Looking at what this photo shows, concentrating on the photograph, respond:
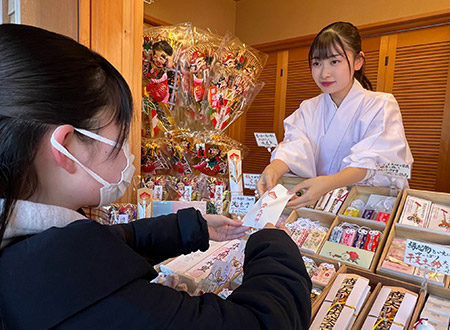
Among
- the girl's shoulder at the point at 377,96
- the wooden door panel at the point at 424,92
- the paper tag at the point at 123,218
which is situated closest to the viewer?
the paper tag at the point at 123,218

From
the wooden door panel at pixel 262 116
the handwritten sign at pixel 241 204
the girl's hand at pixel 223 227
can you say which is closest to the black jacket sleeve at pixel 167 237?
the girl's hand at pixel 223 227

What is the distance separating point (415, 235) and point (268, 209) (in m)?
0.48

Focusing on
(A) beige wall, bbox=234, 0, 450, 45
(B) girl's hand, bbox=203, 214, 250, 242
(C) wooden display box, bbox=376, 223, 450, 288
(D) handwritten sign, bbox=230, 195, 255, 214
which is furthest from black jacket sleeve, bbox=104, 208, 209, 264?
(A) beige wall, bbox=234, 0, 450, 45

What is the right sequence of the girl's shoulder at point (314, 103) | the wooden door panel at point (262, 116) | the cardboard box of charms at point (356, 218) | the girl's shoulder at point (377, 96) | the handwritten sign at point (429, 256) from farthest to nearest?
the wooden door panel at point (262, 116) → the girl's shoulder at point (314, 103) → the girl's shoulder at point (377, 96) → the cardboard box of charms at point (356, 218) → the handwritten sign at point (429, 256)

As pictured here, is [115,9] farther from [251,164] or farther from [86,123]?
[251,164]

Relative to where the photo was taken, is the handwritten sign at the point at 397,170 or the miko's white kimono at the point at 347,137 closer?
the handwritten sign at the point at 397,170

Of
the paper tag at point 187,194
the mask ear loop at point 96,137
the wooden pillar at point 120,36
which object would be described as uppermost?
the wooden pillar at point 120,36

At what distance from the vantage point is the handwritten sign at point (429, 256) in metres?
0.69

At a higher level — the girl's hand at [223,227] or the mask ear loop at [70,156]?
the mask ear loop at [70,156]

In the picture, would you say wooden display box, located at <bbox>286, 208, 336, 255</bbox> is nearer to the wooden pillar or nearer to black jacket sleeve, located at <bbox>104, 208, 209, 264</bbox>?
black jacket sleeve, located at <bbox>104, 208, 209, 264</bbox>

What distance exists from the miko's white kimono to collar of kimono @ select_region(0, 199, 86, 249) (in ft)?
3.41

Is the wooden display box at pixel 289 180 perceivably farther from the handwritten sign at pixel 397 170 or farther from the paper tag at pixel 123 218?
the paper tag at pixel 123 218

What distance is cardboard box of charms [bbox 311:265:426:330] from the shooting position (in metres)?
0.72

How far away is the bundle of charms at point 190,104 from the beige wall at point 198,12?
1.32m
